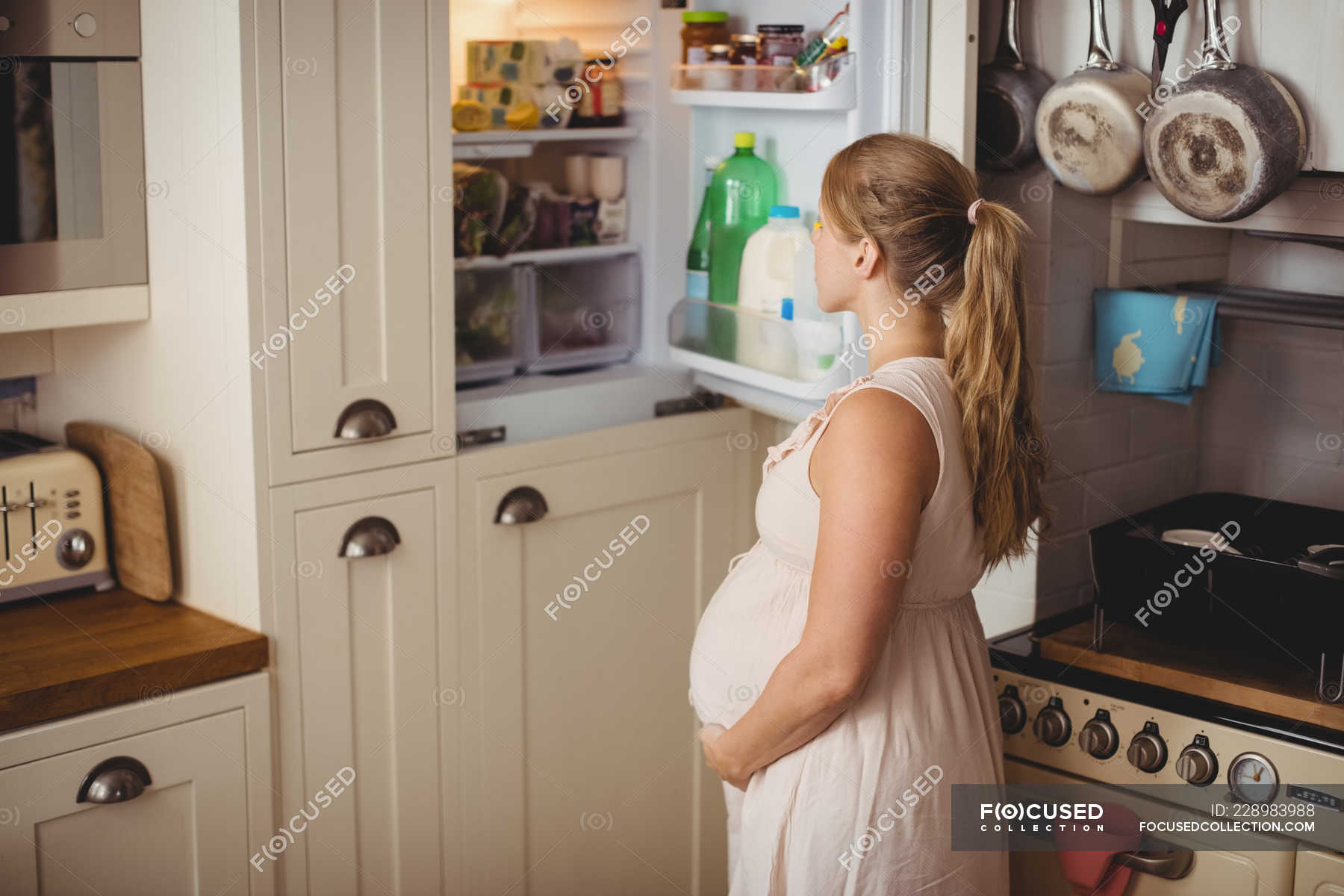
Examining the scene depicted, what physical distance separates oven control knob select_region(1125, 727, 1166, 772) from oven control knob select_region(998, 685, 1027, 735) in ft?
0.51

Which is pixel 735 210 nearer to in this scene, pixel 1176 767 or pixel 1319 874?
pixel 1176 767

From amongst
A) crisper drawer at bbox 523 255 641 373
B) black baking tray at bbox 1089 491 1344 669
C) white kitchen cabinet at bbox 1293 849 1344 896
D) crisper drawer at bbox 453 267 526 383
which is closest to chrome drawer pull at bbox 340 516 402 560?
crisper drawer at bbox 453 267 526 383

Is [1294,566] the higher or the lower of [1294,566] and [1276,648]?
the higher

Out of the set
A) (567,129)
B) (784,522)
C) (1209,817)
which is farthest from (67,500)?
(1209,817)

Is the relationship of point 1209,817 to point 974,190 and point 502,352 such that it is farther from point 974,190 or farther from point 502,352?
point 502,352

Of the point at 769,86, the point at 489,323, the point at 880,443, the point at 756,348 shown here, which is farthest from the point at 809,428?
the point at 489,323

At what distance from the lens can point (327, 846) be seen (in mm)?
1887

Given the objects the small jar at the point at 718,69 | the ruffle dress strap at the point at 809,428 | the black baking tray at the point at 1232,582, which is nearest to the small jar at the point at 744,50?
the small jar at the point at 718,69

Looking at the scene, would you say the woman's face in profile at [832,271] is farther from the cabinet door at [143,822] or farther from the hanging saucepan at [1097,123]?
the cabinet door at [143,822]

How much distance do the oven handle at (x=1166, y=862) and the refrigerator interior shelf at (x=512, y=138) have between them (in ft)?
4.37

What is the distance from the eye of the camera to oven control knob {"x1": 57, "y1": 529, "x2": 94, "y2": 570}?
190cm

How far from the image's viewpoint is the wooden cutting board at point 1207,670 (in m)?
1.58

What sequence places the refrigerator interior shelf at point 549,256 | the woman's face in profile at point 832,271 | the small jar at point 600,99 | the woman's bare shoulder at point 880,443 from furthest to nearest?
the small jar at point 600,99 < the refrigerator interior shelf at point 549,256 < the woman's face in profile at point 832,271 < the woman's bare shoulder at point 880,443

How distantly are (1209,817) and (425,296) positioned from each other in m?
1.23
